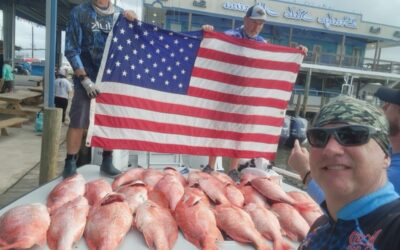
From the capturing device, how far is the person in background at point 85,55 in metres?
3.75

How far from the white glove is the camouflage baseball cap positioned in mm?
2809

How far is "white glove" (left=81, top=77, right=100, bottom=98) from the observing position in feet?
12.3

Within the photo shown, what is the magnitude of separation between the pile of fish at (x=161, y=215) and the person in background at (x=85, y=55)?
756 mm

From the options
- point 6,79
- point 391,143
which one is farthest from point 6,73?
point 391,143

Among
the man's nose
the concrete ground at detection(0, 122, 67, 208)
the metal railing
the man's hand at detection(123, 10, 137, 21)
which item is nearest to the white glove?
the man's hand at detection(123, 10, 137, 21)

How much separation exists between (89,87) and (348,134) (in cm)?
295

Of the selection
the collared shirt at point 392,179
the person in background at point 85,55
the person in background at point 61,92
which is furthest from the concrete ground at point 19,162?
the collared shirt at point 392,179

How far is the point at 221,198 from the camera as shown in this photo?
321cm

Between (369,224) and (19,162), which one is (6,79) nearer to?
(19,162)

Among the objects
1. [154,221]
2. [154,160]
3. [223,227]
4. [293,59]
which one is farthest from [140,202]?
[293,59]

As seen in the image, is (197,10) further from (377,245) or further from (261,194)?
(377,245)

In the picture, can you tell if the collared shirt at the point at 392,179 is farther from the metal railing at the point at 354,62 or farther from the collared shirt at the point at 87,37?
the metal railing at the point at 354,62

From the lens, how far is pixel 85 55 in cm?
396

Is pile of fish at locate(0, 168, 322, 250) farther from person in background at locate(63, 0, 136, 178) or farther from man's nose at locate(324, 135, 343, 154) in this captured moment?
man's nose at locate(324, 135, 343, 154)
